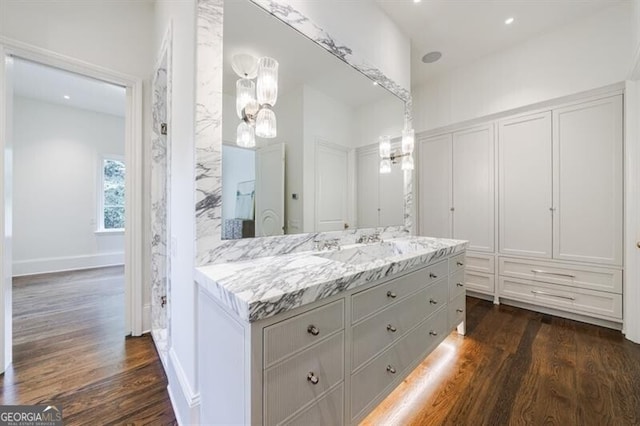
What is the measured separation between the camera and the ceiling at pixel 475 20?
243 cm

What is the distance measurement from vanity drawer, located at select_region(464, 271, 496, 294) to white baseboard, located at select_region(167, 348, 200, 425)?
3453mm

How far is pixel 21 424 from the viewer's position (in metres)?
1.28

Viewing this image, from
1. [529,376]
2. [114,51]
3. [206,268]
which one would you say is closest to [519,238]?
[529,376]

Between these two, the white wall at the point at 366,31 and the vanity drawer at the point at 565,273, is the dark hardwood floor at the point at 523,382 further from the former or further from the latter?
the white wall at the point at 366,31

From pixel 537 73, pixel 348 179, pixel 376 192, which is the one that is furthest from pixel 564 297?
pixel 348 179

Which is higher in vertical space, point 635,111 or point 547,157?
point 635,111

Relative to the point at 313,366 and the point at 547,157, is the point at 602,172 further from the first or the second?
the point at 313,366

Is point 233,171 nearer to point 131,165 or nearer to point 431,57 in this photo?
point 131,165

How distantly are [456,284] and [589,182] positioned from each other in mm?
1873

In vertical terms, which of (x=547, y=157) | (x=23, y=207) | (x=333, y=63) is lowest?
(x=23, y=207)

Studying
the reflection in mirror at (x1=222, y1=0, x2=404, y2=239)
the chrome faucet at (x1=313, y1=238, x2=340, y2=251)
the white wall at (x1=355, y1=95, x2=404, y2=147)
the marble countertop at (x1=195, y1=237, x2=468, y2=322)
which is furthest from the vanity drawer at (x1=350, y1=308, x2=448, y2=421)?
the white wall at (x1=355, y1=95, x2=404, y2=147)

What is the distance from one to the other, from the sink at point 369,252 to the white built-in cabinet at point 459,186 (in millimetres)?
1589

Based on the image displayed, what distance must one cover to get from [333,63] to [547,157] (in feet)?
8.70

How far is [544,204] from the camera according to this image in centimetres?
287
